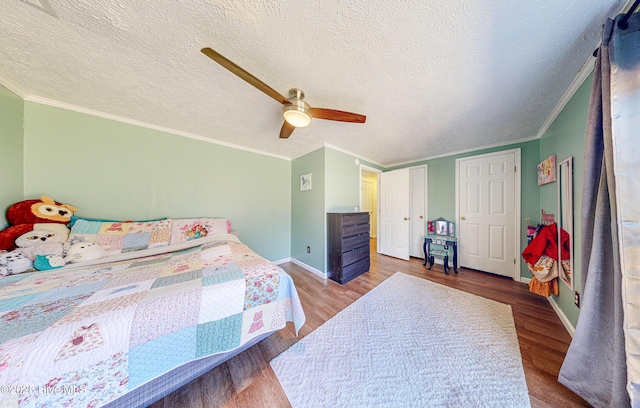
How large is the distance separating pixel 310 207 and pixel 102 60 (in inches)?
98.2

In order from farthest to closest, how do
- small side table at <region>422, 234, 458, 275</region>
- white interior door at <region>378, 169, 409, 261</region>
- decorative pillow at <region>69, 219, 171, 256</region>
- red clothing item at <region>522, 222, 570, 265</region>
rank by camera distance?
white interior door at <region>378, 169, 409, 261</region> < small side table at <region>422, 234, 458, 275</region> < red clothing item at <region>522, 222, 570, 265</region> < decorative pillow at <region>69, 219, 171, 256</region>

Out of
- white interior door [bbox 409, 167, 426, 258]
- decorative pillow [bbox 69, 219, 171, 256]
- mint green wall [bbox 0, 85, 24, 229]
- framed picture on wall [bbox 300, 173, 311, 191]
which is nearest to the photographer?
mint green wall [bbox 0, 85, 24, 229]

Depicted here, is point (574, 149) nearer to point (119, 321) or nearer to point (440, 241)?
point (440, 241)

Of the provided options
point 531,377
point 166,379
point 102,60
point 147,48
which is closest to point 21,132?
point 102,60

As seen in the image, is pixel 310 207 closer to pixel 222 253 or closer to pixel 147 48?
pixel 222 253

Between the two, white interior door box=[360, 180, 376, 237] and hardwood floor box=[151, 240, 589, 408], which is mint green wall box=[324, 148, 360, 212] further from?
white interior door box=[360, 180, 376, 237]

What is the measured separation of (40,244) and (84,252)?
0.24 m

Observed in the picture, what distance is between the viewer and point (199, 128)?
2250 millimetres

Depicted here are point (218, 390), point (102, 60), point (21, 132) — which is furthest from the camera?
point (21, 132)

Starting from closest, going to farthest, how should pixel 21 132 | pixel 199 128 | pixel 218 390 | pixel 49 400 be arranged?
pixel 49 400 → pixel 218 390 → pixel 21 132 → pixel 199 128

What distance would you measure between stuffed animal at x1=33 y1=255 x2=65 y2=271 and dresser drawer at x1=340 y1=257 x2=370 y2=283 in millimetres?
2705

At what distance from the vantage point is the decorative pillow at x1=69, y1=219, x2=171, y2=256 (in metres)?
1.65

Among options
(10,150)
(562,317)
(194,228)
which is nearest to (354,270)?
(562,317)

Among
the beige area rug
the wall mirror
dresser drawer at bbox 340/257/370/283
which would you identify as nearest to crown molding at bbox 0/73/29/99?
the beige area rug
